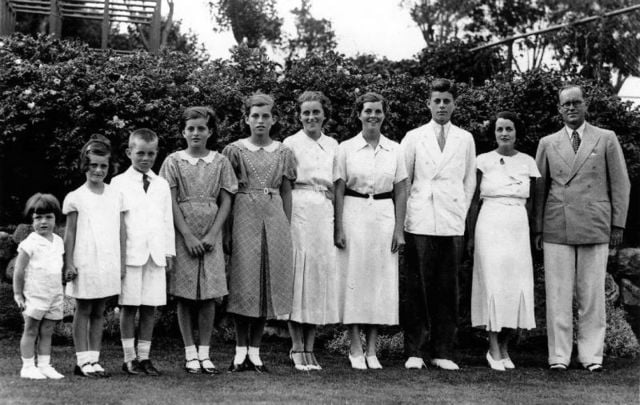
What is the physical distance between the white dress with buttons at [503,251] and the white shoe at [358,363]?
2.99 feet

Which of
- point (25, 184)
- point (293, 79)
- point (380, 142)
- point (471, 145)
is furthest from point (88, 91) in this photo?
point (471, 145)

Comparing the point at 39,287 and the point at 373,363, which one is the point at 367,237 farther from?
the point at 39,287

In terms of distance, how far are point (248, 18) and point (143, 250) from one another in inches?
639

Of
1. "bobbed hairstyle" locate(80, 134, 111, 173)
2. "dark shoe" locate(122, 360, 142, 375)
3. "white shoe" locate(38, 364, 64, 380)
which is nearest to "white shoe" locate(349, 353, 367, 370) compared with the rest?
"dark shoe" locate(122, 360, 142, 375)

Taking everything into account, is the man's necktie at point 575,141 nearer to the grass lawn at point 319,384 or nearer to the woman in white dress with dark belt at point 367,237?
the woman in white dress with dark belt at point 367,237

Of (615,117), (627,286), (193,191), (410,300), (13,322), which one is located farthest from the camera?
(615,117)

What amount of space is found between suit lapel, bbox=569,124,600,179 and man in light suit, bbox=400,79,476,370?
32.0 inches

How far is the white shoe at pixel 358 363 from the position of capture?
5.43m

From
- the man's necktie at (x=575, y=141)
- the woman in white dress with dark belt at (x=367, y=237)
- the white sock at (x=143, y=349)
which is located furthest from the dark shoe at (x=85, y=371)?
the man's necktie at (x=575, y=141)

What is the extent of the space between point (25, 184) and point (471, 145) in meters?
4.23

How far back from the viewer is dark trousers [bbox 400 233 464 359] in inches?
220

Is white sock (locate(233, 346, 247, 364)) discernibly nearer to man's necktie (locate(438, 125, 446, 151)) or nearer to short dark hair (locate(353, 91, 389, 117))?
short dark hair (locate(353, 91, 389, 117))

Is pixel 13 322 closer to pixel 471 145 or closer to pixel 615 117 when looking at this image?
pixel 471 145

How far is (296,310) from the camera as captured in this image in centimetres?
534
